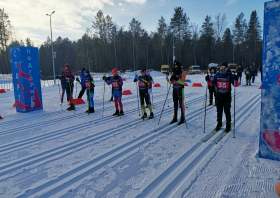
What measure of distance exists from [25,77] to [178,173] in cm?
792

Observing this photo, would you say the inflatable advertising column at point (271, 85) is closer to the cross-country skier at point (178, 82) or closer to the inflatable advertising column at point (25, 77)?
the cross-country skier at point (178, 82)

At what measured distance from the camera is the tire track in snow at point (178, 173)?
2762mm

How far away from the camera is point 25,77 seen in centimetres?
833

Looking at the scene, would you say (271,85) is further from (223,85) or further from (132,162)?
(132,162)

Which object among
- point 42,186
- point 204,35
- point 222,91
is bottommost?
point 42,186

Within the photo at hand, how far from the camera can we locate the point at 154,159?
373cm

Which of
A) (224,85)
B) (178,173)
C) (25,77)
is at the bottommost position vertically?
(178,173)

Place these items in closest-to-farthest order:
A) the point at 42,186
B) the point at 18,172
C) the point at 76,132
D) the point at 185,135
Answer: the point at 42,186, the point at 18,172, the point at 185,135, the point at 76,132

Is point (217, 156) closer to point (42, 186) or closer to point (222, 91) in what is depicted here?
point (222, 91)

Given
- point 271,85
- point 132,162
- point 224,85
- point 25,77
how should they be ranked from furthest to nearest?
point 25,77 < point 224,85 < point 132,162 < point 271,85

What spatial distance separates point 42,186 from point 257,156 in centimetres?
388

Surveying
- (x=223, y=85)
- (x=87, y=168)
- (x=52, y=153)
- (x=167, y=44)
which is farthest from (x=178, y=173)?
(x=167, y=44)

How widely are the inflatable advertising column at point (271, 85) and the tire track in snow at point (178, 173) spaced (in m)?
1.09

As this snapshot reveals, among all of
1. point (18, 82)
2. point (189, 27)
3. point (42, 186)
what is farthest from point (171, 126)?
point (189, 27)
